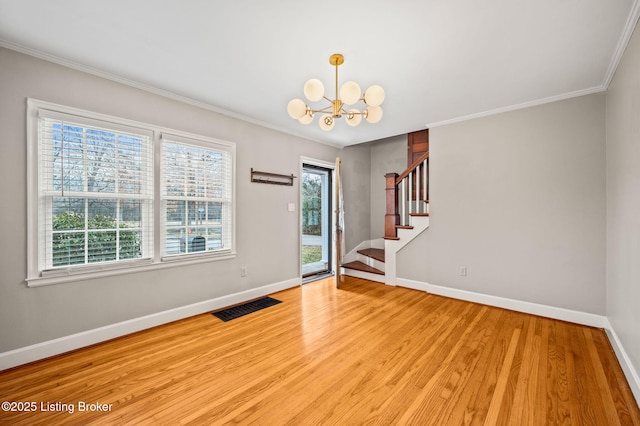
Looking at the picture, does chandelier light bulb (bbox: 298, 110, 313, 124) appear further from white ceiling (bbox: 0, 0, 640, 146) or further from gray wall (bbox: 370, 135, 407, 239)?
gray wall (bbox: 370, 135, 407, 239)

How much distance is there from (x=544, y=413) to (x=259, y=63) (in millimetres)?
3353

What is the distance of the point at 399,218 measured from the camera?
478 cm

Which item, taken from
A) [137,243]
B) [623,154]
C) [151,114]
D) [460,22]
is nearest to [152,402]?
[137,243]

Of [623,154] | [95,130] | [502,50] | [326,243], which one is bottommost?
[326,243]

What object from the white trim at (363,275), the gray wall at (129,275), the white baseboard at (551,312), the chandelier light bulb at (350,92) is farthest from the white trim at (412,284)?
the chandelier light bulb at (350,92)

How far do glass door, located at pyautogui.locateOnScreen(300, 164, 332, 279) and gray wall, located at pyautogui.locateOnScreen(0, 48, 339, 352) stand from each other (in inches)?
24.7

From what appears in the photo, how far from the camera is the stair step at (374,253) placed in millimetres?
4982

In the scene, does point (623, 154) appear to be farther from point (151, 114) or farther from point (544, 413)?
point (151, 114)

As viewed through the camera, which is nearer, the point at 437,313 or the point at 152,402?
the point at 152,402

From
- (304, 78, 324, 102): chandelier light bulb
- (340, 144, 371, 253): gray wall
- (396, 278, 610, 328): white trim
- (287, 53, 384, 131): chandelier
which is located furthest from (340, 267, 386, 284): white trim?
(304, 78, 324, 102): chandelier light bulb

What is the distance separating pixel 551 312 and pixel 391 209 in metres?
2.47

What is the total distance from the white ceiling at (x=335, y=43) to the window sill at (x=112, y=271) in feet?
6.18

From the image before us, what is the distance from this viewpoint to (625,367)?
6.84 ft

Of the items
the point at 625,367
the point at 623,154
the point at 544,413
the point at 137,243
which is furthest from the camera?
the point at 137,243
